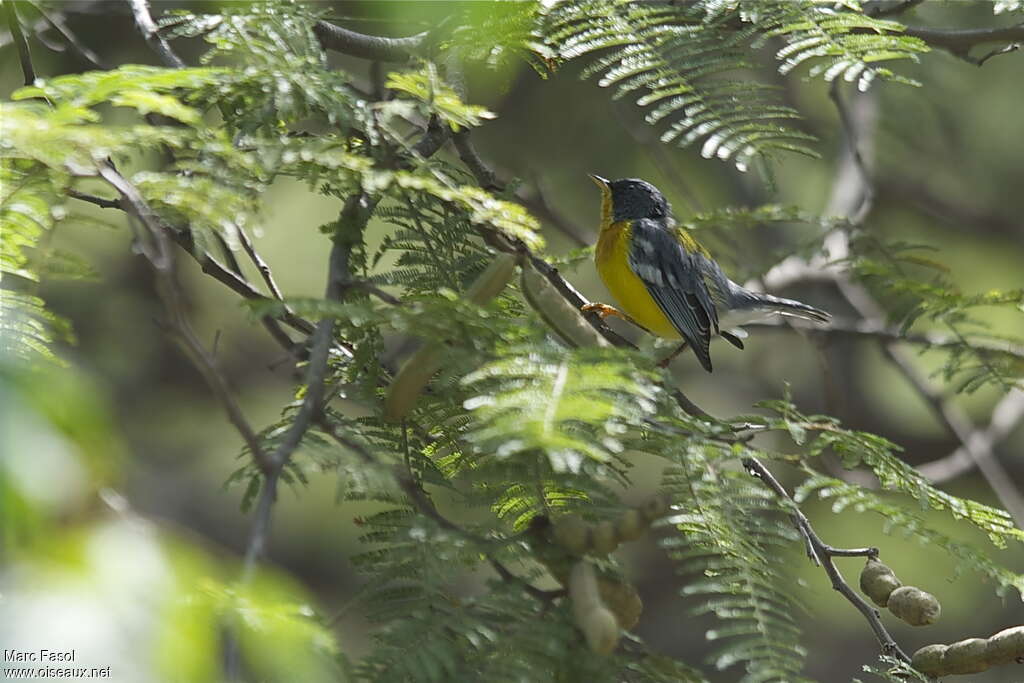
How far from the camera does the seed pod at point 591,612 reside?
3.88 feet

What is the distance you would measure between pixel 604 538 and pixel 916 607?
58cm

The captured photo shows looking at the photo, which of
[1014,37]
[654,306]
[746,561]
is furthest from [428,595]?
[654,306]

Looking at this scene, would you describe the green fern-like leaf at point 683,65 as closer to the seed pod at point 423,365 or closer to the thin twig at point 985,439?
the seed pod at point 423,365

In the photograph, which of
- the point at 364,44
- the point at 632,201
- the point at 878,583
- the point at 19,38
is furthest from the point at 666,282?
the point at 19,38

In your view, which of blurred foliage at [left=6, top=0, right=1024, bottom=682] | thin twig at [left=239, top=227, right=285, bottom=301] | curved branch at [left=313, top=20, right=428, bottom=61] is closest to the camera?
blurred foliage at [left=6, top=0, right=1024, bottom=682]

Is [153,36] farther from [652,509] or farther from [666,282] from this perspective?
[666,282]

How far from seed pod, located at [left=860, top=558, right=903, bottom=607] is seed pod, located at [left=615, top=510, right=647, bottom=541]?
59 centimetres

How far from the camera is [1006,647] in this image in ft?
4.94

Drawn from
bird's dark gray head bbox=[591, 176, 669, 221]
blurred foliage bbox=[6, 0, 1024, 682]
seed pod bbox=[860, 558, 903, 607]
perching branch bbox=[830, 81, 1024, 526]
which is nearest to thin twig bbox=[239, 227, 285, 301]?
blurred foliage bbox=[6, 0, 1024, 682]

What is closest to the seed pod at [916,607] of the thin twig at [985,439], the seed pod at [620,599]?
the seed pod at [620,599]

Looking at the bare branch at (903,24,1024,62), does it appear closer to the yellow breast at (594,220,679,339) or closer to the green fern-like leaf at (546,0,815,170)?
the green fern-like leaf at (546,0,815,170)

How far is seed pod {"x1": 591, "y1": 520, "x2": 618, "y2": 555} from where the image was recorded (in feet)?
4.11

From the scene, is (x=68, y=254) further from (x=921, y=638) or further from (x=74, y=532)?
(x=921, y=638)

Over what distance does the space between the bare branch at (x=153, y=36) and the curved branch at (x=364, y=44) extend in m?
0.31
